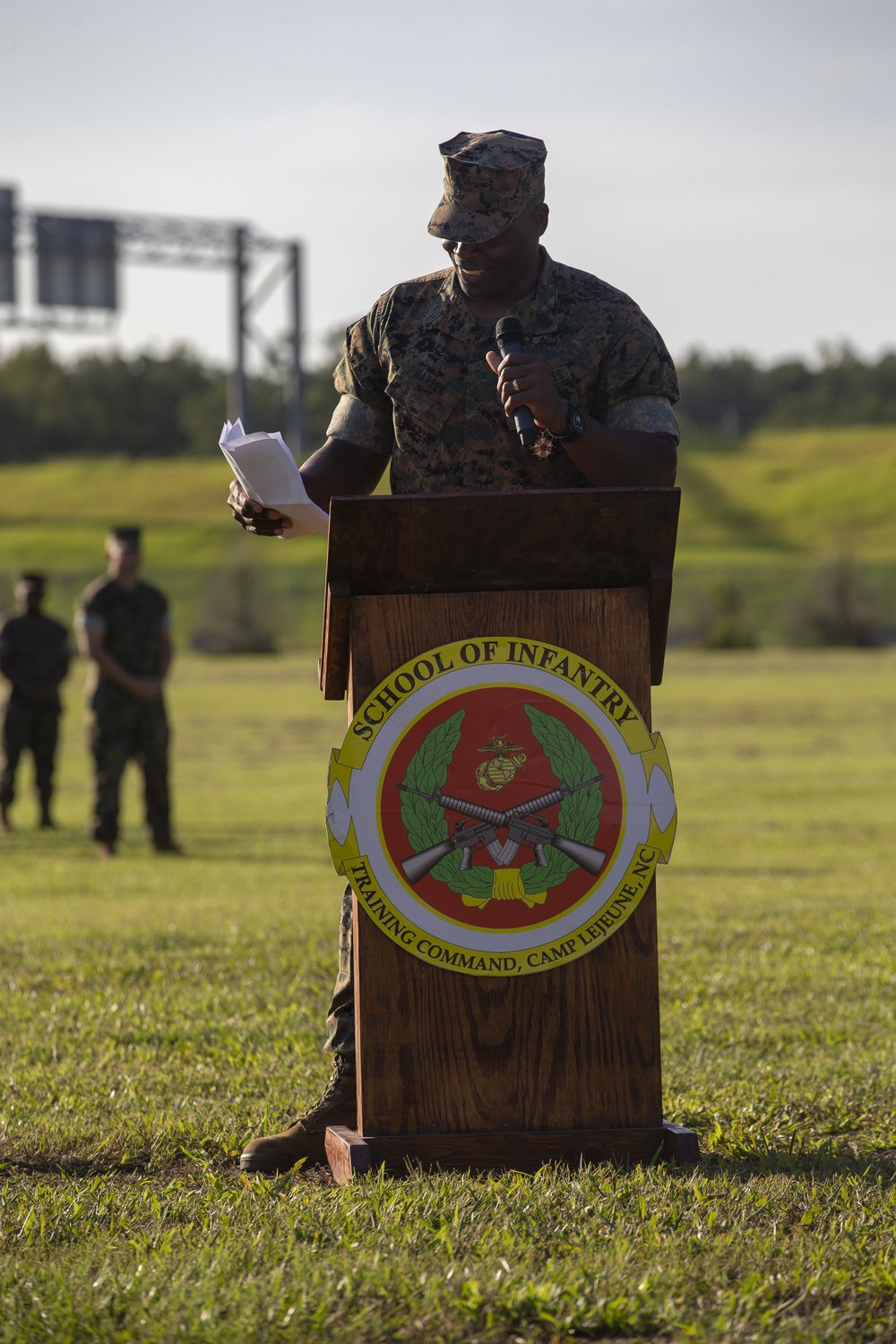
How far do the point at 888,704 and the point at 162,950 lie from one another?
2584 cm

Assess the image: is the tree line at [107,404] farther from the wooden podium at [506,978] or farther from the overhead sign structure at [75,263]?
the wooden podium at [506,978]

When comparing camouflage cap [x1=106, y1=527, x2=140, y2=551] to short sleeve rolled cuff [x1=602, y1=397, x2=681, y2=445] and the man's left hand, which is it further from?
the man's left hand

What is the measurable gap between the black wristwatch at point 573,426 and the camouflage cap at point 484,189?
456mm

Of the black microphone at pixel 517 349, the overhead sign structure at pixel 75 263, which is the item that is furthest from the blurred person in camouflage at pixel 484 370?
the overhead sign structure at pixel 75 263

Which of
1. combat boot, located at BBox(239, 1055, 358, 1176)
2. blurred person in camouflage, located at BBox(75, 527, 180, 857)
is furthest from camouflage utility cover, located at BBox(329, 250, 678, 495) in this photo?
blurred person in camouflage, located at BBox(75, 527, 180, 857)

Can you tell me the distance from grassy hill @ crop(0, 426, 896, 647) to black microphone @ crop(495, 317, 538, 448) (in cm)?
5974

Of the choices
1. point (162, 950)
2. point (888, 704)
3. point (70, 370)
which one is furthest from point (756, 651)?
point (70, 370)

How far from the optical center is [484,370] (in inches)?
141

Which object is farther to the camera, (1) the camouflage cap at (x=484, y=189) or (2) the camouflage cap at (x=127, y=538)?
(2) the camouflage cap at (x=127, y=538)

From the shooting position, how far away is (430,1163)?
3.26m

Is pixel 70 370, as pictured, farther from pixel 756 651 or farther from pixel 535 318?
pixel 535 318

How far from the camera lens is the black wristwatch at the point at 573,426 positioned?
3287 mm

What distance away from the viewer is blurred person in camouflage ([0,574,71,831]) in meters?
14.2

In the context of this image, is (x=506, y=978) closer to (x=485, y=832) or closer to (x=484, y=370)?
(x=485, y=832)
